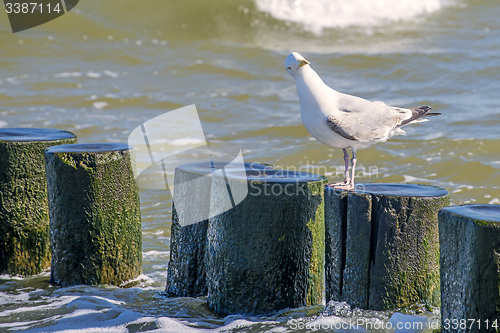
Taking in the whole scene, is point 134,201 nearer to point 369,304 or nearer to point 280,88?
point 369,304

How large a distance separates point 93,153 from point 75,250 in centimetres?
75

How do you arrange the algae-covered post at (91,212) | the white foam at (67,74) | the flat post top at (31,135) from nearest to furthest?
the algae-covered post at (91,212), the flat post top at (31,135), the white foam at (67,74)

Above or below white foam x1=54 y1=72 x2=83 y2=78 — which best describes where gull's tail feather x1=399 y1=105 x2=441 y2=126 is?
below

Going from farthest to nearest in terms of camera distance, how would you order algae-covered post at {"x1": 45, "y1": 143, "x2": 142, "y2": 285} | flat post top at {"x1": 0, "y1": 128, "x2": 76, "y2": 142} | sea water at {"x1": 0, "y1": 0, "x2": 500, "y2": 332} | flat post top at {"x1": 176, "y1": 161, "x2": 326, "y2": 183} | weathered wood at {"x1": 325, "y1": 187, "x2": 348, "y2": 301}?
1. flat post top at {"x1": 0, "y1": 128, "x2": 76, "y2": 142}
2. algae-covered post at {"x1": 45, "y1": 143, "x2": 142, "y2": 285}
3. sea water at {"x1": 0, "y1": 0, "x2": 500, "y2": 332}
4. flat post top at {"x1": 176, "y1": 161, "x2": 326, "y2": 183}
5. weathered wood at {"x1": 325, "y1": 187, "x2": 348, "y2": 301}

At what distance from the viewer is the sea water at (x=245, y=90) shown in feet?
14.5

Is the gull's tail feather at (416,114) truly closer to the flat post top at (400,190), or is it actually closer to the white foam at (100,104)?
the flat post top at (400,190)

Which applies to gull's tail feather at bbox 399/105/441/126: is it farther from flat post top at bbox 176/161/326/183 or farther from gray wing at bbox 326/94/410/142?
flat post top at bbox 176/161/326/183

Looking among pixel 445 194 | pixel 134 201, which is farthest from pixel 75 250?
pixel 445 194

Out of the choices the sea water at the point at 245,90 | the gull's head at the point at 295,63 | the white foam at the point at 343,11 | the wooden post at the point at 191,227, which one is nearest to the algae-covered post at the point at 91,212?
the sea water at the point at 245,90

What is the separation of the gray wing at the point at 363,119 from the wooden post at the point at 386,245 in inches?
18.8

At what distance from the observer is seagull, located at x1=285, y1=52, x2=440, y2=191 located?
4.21 meters

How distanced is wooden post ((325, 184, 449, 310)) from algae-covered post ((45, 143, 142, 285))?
171cm

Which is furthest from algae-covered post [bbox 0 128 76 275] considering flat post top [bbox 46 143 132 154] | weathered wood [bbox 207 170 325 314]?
weathered wood [bbox 207 170 325 314]

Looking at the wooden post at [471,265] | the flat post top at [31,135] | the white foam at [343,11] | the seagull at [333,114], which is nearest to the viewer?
the wooden post at [471,265]
